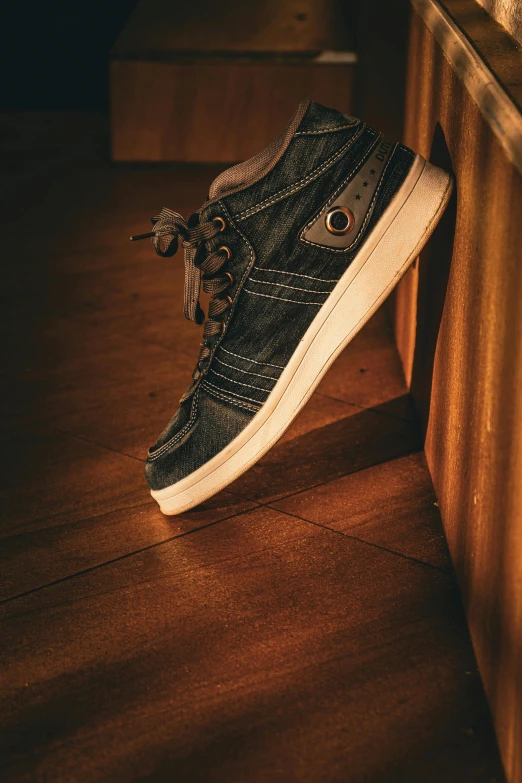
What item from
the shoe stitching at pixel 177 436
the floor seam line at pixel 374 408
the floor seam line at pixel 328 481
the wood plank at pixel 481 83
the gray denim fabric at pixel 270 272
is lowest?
the floor seam line at pixel 374 408

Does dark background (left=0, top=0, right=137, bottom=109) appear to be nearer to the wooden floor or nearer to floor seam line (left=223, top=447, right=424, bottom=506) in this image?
the wooden floor

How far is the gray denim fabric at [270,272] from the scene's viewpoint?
0.87 m

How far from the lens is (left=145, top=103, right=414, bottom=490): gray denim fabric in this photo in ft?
2.84

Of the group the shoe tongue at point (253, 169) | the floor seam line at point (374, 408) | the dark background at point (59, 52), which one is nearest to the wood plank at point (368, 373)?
the floor seam line at point (374, 408)

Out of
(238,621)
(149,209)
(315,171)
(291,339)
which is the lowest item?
(149,209)

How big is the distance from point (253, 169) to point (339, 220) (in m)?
0.10

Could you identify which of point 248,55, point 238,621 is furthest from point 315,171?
point 248,55

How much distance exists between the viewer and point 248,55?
7.20ft

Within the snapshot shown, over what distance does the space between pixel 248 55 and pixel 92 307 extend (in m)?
1.02

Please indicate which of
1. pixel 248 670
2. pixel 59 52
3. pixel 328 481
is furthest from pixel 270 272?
pixel 59 52

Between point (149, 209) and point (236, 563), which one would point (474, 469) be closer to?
point (236, 563)

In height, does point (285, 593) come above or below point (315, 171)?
below

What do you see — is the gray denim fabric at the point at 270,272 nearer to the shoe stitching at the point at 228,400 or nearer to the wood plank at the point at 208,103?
the shoe stitching at the point at 228,400

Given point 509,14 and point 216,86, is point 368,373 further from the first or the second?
point 216,86
